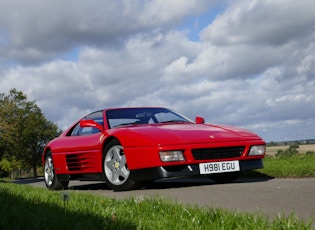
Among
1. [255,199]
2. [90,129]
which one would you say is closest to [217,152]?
[255,199]

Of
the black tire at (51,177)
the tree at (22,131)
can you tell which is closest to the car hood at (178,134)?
the black tire at (51,177)

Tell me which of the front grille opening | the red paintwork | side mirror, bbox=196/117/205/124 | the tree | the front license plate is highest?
the tree

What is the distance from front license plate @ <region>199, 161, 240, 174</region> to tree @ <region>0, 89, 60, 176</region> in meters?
38.6

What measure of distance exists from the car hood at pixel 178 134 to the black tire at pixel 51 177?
7.81 ft

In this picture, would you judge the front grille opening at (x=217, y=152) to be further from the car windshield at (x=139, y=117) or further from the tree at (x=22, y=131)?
the tree at (x=22, y=131)

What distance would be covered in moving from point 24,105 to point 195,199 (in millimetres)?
45235

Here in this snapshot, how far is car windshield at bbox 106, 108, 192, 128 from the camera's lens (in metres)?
7.74

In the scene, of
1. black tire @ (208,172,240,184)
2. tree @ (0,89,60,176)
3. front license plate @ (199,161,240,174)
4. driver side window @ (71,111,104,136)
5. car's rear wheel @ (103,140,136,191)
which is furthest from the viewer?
tree @ (0,89,60,176)

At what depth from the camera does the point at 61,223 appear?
3053 mm

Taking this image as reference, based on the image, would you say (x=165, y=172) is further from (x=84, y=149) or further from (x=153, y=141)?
(x=84, y=149)

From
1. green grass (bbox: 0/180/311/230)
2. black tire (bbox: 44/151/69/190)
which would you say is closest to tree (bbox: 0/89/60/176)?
black tire (bbox: 44/151/69/190)

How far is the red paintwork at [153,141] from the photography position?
252 inches

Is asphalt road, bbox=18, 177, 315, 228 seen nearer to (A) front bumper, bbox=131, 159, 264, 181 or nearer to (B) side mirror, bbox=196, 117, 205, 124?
(A) front bumper, bbox=131, 159, 264, 181

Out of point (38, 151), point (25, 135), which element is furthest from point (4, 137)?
point (38, 151)
